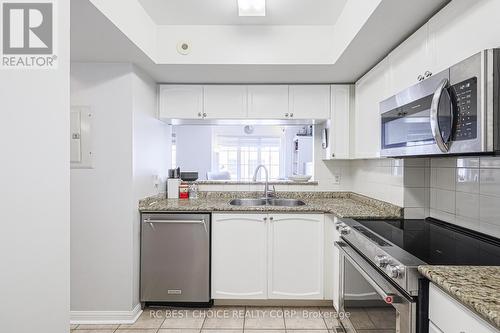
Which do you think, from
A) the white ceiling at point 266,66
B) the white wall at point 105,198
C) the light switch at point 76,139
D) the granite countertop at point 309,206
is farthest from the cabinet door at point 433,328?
the light switch at point 76,139

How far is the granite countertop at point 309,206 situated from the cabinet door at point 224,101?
84cm

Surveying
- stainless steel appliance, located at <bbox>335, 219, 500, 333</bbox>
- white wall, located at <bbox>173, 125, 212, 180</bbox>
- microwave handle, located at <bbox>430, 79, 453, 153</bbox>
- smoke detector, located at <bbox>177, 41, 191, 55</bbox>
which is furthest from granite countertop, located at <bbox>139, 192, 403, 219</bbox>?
white wall, located at <bbox>173, 125, 212, 180</bbox>

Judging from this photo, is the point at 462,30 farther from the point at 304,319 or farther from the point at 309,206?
the point at 304,319

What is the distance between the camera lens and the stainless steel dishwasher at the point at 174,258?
2426 mm

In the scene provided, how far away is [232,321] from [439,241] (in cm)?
161

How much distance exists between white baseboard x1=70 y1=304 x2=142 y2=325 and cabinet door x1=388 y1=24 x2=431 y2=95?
2.56 m

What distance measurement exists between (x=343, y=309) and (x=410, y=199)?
0.89 meters

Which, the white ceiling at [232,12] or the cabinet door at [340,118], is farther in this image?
the cabinet door at [340,118]

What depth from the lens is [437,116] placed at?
3.97 feet

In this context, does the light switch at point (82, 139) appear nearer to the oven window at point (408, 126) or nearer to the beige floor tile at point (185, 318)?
the beige floor tile at point (185, 318)

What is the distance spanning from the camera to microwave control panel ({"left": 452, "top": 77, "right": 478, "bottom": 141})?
3.48ft

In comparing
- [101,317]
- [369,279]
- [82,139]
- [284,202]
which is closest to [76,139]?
[82,139]

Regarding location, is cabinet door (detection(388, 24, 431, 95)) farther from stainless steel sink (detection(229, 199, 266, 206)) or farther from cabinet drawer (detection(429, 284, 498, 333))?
stainless steel sink (detection(229, 199, 266, 206))

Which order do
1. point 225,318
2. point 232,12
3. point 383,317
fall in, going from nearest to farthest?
1. point 383,317
2. point 232,12
3. point 225,318
